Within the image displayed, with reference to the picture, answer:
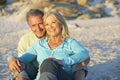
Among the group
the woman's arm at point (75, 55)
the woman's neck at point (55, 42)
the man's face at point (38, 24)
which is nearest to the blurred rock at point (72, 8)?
the man's face at point (38, 24)

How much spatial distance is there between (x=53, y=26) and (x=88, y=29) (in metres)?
9.43

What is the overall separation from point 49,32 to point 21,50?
79 cm

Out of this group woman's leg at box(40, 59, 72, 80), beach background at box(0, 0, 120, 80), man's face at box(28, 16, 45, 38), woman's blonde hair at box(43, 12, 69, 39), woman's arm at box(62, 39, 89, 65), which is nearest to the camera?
woman's leg at box(40, 59, 72, 80)

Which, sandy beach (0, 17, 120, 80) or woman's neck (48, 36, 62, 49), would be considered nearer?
woman's neck (48, 36, 62, 49)

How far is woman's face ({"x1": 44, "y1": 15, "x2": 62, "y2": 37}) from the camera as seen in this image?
375cm

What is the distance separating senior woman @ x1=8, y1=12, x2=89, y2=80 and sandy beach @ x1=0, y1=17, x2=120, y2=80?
2502 mm

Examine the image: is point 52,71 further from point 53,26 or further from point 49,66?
point 53,26

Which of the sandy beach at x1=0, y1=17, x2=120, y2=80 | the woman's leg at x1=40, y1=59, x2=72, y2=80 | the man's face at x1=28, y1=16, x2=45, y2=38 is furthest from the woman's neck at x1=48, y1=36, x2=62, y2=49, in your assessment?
the sandy beach at x1=0, y1=17, x2=120, y2=80

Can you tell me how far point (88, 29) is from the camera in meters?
13.1

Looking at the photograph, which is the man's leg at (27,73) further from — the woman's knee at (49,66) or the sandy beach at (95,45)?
the sandy beach at (95,45)

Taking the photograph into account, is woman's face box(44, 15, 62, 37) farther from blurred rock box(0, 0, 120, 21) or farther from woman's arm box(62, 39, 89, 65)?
blurred rock box(0, 0, 120, 21)

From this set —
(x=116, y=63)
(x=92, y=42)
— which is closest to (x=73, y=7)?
(x=92, y=42)

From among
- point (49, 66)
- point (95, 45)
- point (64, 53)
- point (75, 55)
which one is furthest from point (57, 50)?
point (95, 45)

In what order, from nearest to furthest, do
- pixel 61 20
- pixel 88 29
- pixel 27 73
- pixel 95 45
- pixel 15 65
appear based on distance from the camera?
pixel 15 65, pixel 61 20, pixel 27 73, pixel 95 45, pixel 88 29
